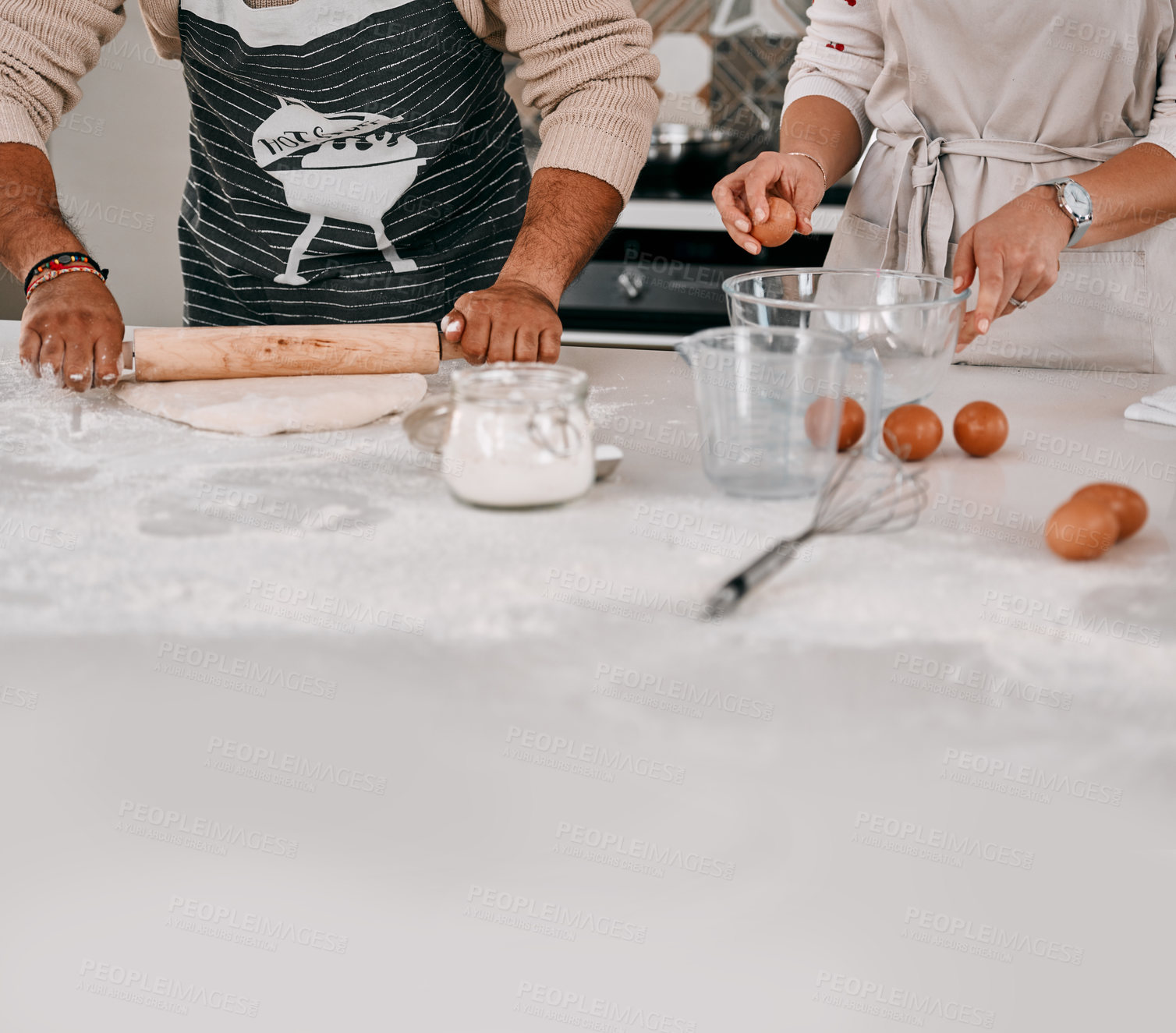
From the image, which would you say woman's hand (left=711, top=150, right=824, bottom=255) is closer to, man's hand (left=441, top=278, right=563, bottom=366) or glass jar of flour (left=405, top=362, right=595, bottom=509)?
man's hand (left=441, top=278, right=563, bottom=366)

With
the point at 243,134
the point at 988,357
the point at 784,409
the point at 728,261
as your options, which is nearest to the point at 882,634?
the point at 784,409

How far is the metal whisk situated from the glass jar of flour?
0.43 ft

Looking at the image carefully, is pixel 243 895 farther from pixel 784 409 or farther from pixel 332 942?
pixel 784 409

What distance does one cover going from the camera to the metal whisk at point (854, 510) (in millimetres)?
518

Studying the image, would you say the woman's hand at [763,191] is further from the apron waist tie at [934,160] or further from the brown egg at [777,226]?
the apron waist tie at [934,160]

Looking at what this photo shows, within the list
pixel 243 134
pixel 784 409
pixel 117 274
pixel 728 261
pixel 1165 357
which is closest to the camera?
pixel 784 409

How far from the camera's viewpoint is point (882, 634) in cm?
50

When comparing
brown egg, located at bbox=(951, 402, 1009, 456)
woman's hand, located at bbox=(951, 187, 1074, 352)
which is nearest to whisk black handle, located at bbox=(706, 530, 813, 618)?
brown egg, located at bbox=(951, 402, 1009, 456)

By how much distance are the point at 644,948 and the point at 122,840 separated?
312mm

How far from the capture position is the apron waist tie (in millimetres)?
1049

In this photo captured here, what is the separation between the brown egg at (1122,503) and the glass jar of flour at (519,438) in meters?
0.28

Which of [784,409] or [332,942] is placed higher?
[784,409]

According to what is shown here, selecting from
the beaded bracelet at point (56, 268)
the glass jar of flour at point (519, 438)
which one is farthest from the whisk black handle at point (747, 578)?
the beaded bracelet at point (56, 268)

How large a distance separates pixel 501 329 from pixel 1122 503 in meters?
0.55
